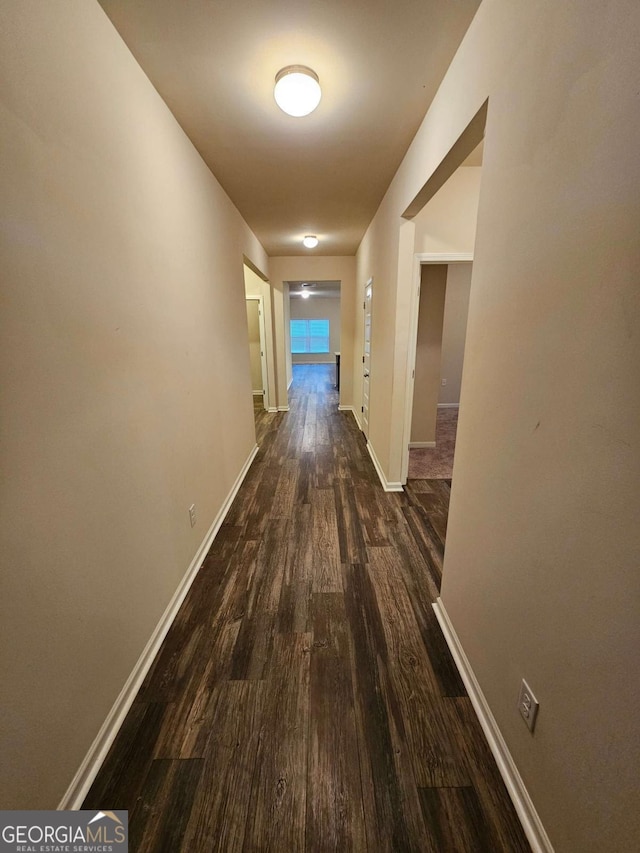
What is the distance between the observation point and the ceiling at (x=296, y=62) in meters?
1.17

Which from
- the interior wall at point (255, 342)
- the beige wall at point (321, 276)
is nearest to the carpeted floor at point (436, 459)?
the beige wall at point (321, 276)

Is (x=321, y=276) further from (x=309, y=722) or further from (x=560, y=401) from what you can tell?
(x=309, y=722)

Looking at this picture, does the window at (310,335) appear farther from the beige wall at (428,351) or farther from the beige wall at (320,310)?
the beige wall at (428,351)

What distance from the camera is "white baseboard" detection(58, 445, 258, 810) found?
1.00 meters

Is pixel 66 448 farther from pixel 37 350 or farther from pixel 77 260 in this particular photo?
pixel 77 260

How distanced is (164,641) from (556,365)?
197 centimetres

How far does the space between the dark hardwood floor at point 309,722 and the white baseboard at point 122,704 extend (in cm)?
3

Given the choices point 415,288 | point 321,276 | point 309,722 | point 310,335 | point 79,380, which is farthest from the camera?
point 310,335

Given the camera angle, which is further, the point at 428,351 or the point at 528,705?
the point at 428,351

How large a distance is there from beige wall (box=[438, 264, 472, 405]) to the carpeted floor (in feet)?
2.97

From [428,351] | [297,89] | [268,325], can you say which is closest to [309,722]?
[297,89]

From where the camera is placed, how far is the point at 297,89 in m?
1.42

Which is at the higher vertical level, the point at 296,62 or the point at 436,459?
the point at 296,62

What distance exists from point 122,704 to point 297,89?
8.83 ft
